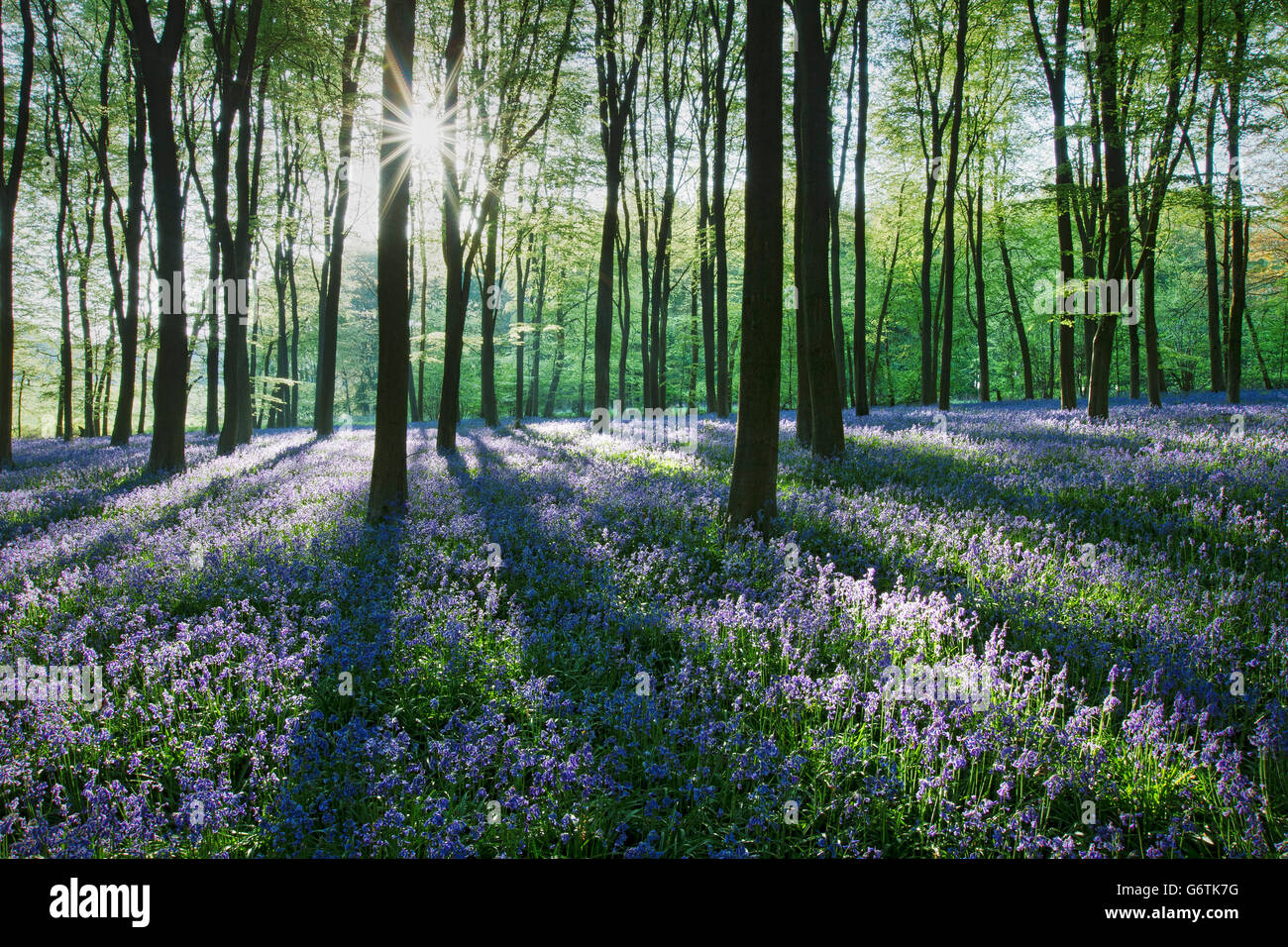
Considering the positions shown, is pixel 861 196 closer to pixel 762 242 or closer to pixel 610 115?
pixel 610 115

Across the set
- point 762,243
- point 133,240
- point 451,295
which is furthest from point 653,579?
point 133,240

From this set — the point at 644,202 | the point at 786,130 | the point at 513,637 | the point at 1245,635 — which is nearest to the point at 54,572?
the point at 513,637

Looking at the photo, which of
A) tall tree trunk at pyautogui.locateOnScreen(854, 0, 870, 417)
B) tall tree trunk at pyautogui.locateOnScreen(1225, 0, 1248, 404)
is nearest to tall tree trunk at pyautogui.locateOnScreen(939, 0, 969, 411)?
tall tree trunk at pyautogui.locateOnScreen(854, 0, 870, 417)

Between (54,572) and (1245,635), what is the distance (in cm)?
987

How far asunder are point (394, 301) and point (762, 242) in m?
4.68

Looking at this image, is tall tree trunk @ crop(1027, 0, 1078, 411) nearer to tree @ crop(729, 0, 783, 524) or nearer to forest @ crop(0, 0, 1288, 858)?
forest @ crop(0, 0, 1288, 858)

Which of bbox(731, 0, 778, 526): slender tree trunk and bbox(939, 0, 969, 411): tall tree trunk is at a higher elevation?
bbox(939, 0, 969, 411): tall tree trunk

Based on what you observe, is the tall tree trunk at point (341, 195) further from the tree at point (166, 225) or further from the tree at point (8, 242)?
the tree at point (8, 242)

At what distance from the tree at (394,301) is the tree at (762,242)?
4.30 metres

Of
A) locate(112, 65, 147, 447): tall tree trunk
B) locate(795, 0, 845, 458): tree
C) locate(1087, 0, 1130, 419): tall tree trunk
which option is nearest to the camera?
locate(795, 0, 845, 458): tree

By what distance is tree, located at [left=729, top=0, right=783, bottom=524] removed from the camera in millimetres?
6414

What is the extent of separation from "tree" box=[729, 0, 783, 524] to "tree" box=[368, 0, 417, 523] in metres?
4.30
